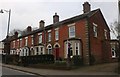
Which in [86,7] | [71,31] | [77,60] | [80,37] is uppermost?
[86,7]

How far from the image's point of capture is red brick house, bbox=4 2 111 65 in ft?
103

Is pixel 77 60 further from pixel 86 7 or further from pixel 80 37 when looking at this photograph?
pixel 86 7

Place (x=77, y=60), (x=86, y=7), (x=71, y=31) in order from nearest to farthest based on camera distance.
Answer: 1. (x=77, y=60)
2. (x=71, y=31)
3. (x=86, y=7)

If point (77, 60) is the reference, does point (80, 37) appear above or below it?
above

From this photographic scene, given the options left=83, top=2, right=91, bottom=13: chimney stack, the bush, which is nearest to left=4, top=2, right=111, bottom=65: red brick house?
left=83, top=2, right=91, bottom=13: chimney stack

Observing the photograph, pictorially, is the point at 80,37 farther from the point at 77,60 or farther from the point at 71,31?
the point at 77,60

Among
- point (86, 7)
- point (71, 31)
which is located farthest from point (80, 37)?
point (86, 7)

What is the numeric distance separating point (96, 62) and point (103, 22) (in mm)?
8629

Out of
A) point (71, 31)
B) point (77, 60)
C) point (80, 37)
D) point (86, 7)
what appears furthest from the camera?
point (86, 7)

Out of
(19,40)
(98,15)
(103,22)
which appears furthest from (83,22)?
(19,40)

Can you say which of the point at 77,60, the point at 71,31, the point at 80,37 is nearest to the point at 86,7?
the point at 71,31

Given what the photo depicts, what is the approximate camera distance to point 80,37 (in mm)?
32031

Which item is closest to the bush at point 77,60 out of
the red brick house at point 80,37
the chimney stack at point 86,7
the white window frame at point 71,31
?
the red brick house at point 80,37

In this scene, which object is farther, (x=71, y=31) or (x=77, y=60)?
(x=71, y=31)
